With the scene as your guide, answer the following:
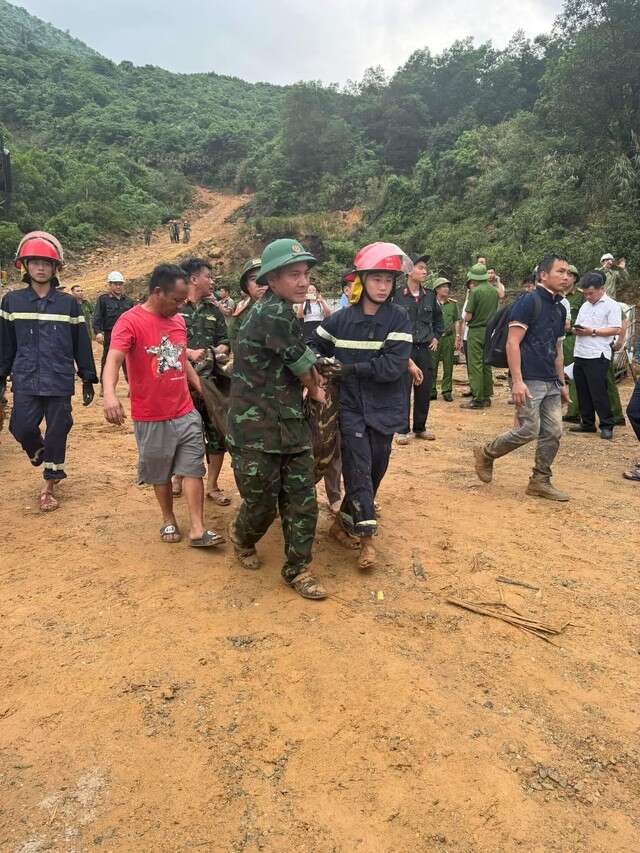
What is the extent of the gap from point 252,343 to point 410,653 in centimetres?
177

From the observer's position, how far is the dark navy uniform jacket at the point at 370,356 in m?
Result: 3.45

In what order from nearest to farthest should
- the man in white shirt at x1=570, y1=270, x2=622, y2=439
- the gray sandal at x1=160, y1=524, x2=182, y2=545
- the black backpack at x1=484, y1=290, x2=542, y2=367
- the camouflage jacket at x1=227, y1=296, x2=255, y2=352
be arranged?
1. the gray sandal at x1=160, y1=524, x2=182, y2=545
2. the camouflage jacket at x1=227, y1=296, x2=255, y2=352
3. the black backpack at x1=484, y1=290, x2=542, y2=367
4. the man in white shirt at x1=570, y1=270, x2=622, y2=439

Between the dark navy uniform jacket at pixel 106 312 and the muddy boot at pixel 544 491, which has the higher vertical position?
the dark navy uniform jacket at pixel 106 312

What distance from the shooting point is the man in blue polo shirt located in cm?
455

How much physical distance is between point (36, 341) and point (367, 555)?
3.02 meters

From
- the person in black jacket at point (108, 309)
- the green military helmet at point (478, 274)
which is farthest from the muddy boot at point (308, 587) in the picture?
the green military helmet at point (478, 274)

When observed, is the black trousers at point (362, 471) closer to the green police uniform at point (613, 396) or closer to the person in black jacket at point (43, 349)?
the person in black jacket at point (43, 349)

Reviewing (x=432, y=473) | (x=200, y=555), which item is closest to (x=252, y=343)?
(x=200, y=555)

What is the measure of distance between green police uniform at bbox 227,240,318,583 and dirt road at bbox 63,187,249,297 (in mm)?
18332

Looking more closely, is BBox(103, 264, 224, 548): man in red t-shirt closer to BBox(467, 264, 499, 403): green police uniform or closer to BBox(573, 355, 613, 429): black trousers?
BBox(573, 355, 613, 429): black trousers

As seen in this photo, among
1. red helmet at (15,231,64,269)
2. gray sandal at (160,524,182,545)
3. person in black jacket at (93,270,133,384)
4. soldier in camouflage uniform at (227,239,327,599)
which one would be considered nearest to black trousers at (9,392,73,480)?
red helmet at (15,231,64,269)

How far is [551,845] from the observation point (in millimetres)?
1841

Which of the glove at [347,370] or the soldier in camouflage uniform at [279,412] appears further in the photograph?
the glove at [347,370]

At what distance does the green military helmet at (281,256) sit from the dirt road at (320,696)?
1.81 meters
